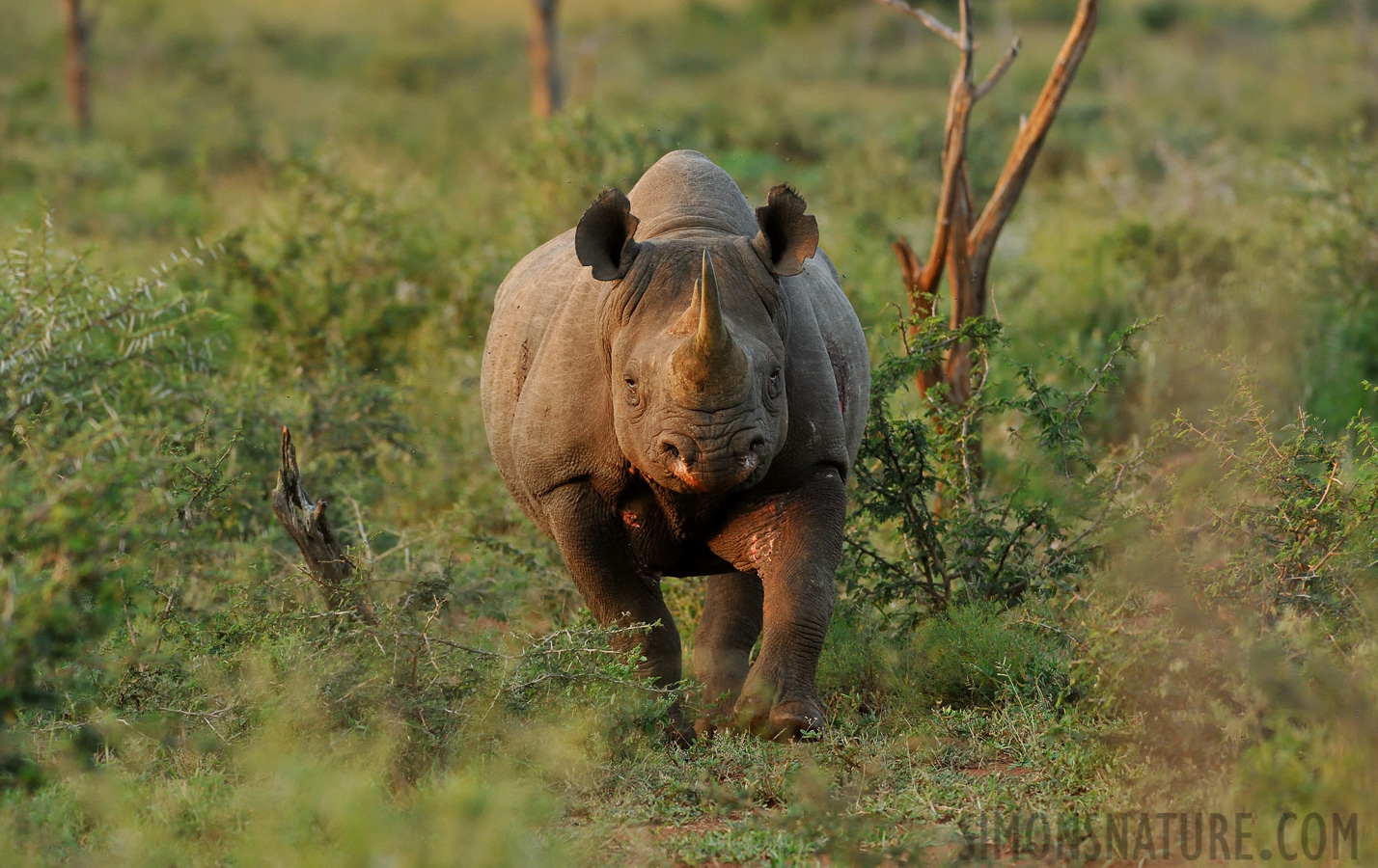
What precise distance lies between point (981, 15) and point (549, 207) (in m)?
40.0

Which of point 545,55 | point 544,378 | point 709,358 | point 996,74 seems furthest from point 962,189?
point 545,55

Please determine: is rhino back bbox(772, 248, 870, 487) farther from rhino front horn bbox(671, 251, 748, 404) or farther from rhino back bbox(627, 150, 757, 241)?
rhino front horn bbox(671, 251, 748, 404)

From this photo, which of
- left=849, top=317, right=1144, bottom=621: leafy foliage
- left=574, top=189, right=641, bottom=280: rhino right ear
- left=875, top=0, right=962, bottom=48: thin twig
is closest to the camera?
left=574, top=189, right=641, bottom=280: rhino right ear

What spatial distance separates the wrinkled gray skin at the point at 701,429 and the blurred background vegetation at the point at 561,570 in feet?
1.35

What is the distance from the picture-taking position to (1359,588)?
17.9 feet

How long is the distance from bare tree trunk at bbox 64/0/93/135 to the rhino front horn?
832 inches

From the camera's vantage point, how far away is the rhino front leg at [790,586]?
5.69 m

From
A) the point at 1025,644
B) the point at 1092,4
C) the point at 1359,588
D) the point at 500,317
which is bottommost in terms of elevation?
the point at 1025,644

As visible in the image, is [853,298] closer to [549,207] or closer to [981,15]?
[549,207]

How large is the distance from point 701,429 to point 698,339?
1.03 feet

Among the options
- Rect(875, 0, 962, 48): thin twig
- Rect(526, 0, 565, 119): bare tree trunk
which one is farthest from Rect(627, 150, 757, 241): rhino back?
Rect(526, 0, 565, 119): bare tree trunk

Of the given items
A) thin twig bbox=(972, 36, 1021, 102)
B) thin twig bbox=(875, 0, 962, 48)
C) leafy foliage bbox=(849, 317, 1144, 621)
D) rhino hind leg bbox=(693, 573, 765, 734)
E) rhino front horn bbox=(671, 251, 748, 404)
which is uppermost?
thin twig bbox=(875, 0, 962, 48)

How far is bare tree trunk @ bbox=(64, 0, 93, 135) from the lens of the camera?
23750mm

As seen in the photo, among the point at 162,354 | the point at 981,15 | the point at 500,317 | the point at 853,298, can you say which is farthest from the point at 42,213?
the point at 981,15
